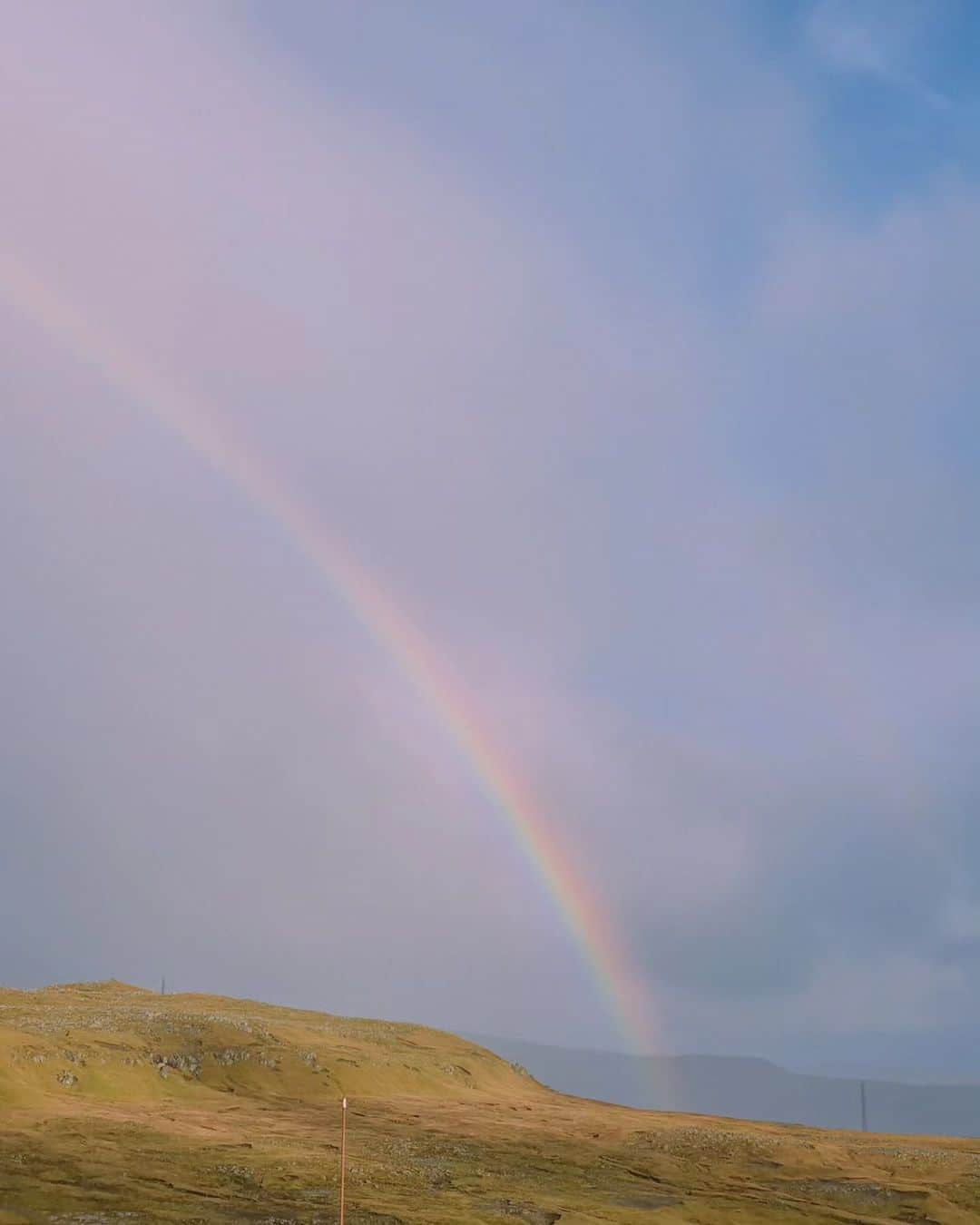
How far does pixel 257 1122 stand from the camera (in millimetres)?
39281

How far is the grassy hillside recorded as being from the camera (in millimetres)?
29344

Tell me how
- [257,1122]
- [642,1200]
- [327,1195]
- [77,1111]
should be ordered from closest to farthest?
[327,1195], [642,1200], [77,1111], [257,1122]

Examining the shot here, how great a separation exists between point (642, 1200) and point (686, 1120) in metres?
20.5

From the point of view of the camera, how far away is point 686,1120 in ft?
173

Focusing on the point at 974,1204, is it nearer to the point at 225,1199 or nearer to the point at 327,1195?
the point at 327,1195

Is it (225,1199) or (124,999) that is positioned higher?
(124,999)

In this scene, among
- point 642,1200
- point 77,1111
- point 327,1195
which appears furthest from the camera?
point 77,1111

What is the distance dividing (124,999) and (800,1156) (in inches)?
1763

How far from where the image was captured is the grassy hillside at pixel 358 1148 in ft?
96.3

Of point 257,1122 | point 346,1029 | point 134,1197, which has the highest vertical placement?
point 346,1029

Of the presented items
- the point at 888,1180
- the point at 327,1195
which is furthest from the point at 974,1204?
the point at 327,1195

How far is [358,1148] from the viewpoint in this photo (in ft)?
120

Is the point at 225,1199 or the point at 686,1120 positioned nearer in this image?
the point at 225,1199

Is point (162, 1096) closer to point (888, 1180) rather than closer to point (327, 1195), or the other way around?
point (327, 1195)
